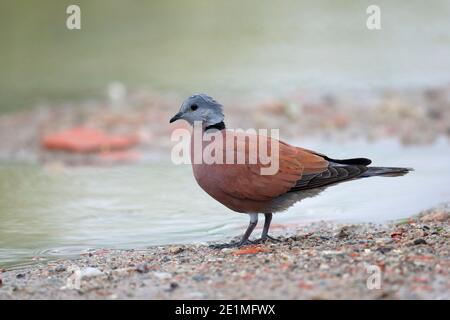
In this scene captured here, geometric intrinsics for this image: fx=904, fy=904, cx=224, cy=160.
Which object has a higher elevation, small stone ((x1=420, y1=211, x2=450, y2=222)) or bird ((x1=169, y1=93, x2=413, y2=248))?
bird ((x1=169, y1=93, x2=413, y2=248))

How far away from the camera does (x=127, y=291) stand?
531 centimetres

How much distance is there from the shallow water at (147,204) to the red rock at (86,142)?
66 centimetres

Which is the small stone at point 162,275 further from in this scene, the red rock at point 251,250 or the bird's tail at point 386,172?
the bird's tail at point 386,172

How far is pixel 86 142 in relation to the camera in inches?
456

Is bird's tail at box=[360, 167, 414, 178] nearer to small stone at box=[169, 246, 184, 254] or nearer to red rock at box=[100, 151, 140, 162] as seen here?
small stone at box=[169, 246, 184, 254]

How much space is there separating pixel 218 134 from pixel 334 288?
206 centimetres

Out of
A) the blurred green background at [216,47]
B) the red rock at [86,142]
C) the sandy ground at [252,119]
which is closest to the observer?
the red rock at [86,142]

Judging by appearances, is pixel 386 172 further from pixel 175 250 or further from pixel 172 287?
pixel 172 287

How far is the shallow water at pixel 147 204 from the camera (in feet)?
25.2

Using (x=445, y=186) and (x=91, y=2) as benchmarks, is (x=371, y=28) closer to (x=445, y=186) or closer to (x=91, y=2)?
(x=91, y=2)

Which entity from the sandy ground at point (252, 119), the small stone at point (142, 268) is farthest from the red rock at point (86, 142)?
the small stone at point (142, 268)

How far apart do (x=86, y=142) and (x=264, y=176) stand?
17.9 ft

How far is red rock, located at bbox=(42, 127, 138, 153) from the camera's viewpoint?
11.5 m

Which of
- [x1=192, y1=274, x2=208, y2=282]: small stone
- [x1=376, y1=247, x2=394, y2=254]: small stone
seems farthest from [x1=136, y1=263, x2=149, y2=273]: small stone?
[x1=376, y1=247, x2=394, y2=254]: small stone
